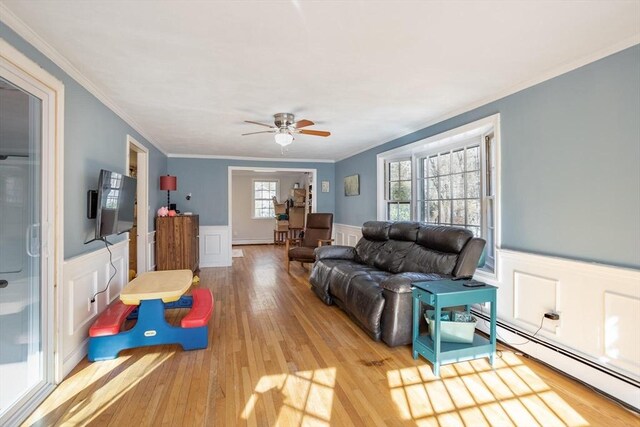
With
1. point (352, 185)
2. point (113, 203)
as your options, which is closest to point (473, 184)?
point (352, 185)

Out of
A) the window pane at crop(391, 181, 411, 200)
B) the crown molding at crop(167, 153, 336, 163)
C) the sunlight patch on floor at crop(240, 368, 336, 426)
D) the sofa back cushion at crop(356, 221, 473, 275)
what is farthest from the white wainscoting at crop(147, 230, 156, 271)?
the window pane at crop(391, 181, 411, 200)

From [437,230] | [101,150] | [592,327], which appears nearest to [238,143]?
[101,150]

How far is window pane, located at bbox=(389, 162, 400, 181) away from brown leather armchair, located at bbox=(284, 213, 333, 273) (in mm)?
1372

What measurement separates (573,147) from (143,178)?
16.3ft

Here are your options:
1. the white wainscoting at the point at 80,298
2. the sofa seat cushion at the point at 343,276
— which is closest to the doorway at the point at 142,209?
the white wainscoting at the point at 80,298

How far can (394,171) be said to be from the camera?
493 centimetres

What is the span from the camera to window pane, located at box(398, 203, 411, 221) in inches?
180

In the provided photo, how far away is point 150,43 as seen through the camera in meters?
1.94

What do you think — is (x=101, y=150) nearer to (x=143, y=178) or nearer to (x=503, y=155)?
(x=143, y=178)

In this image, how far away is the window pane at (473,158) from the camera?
11.0 feet

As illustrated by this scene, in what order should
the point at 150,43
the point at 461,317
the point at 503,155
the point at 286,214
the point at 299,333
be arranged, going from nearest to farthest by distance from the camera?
the point at 150,43, the point at 461,317, the point at 503,155, the point at 299,333, the point at 286,214

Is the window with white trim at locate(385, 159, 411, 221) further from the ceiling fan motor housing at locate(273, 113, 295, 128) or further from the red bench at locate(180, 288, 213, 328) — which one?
the red bench at locate(180, 288, 213, 328)

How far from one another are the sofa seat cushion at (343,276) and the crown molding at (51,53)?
2.92 meters

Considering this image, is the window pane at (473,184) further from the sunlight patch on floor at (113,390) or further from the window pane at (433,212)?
the sunlight patch on floor at (113,390)
